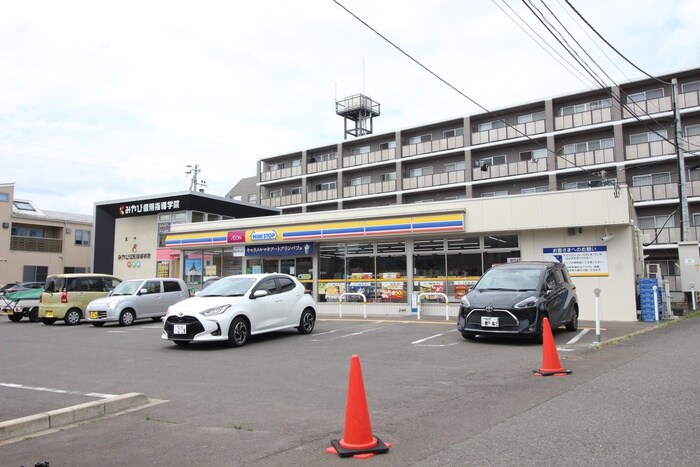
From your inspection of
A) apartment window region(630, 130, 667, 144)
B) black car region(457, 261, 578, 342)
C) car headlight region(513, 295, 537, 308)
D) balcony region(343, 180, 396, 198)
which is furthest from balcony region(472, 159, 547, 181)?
car headlight region(513, 295, 537, 308)

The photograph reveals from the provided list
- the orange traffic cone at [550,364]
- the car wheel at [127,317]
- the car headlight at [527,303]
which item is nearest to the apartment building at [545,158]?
the car headlight at [527,303]

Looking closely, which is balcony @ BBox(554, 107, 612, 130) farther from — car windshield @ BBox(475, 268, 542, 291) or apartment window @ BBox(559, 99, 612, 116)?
car windshield @ BBox(475, 268, 542, 291)

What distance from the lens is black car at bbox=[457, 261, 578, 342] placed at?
10781mm

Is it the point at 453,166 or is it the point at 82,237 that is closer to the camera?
the point at 453,166

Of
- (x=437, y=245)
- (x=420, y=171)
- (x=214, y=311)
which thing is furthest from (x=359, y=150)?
(x=214, y=311)

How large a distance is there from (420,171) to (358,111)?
1230 centimetres

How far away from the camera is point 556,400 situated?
6.11 m

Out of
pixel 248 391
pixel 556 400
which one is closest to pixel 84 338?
pixel 248 391

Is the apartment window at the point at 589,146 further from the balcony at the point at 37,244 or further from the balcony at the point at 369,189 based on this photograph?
the balcony at the point at 37,244

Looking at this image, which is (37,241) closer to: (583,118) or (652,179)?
(583,118)

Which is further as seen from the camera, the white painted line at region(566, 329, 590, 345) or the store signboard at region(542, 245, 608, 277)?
the store signboard at region(542, 245, 608, 277)

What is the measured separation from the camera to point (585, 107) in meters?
36.5

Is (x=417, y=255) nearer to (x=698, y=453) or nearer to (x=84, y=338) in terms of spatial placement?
(x=84, y=338)

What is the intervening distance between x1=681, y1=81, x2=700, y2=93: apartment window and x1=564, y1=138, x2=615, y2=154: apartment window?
4889mm
